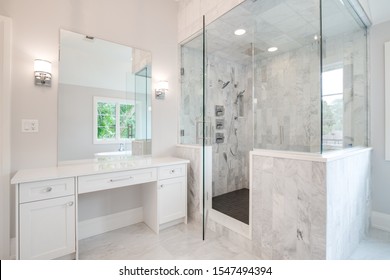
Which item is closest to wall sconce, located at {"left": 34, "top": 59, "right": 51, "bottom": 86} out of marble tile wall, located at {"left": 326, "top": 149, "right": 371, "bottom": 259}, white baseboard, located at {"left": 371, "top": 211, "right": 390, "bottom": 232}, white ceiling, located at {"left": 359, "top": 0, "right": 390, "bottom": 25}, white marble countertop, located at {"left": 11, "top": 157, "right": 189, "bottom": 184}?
white marble countertop, located at {"left": 11, "top": 157, "right": 189, "bottom": 184}

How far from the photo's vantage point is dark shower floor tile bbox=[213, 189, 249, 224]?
2.41 m

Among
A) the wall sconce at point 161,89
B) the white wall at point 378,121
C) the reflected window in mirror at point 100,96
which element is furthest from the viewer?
the wall sconce at point 161,89

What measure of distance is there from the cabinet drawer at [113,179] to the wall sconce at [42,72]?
1.00m

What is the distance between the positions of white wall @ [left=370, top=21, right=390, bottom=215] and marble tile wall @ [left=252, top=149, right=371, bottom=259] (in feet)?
2.09

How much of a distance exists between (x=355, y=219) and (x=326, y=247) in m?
0.80

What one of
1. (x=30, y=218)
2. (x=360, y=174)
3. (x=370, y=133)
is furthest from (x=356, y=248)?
(x=30, y=218)

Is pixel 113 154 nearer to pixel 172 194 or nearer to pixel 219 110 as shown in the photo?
pixel 172 194

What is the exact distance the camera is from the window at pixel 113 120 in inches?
83.4

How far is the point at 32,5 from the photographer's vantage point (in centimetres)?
175

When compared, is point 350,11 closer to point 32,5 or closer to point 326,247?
point 326,247

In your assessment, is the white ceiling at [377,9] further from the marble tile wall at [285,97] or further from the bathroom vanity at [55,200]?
A: the bathroom vanity at [55,200]

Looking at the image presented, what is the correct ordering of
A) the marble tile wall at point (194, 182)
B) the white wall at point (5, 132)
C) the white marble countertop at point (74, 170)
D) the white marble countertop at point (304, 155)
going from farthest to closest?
the marble tile wall at point (194, 182) < the white wall at point (5, 132) < the white marble countertop at point (74, 170) < the white marble countertop at point (304, 155)

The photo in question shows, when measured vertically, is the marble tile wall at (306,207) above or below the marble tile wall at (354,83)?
below

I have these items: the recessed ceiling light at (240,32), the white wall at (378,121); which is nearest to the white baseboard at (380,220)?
the white wall at (378,121)
